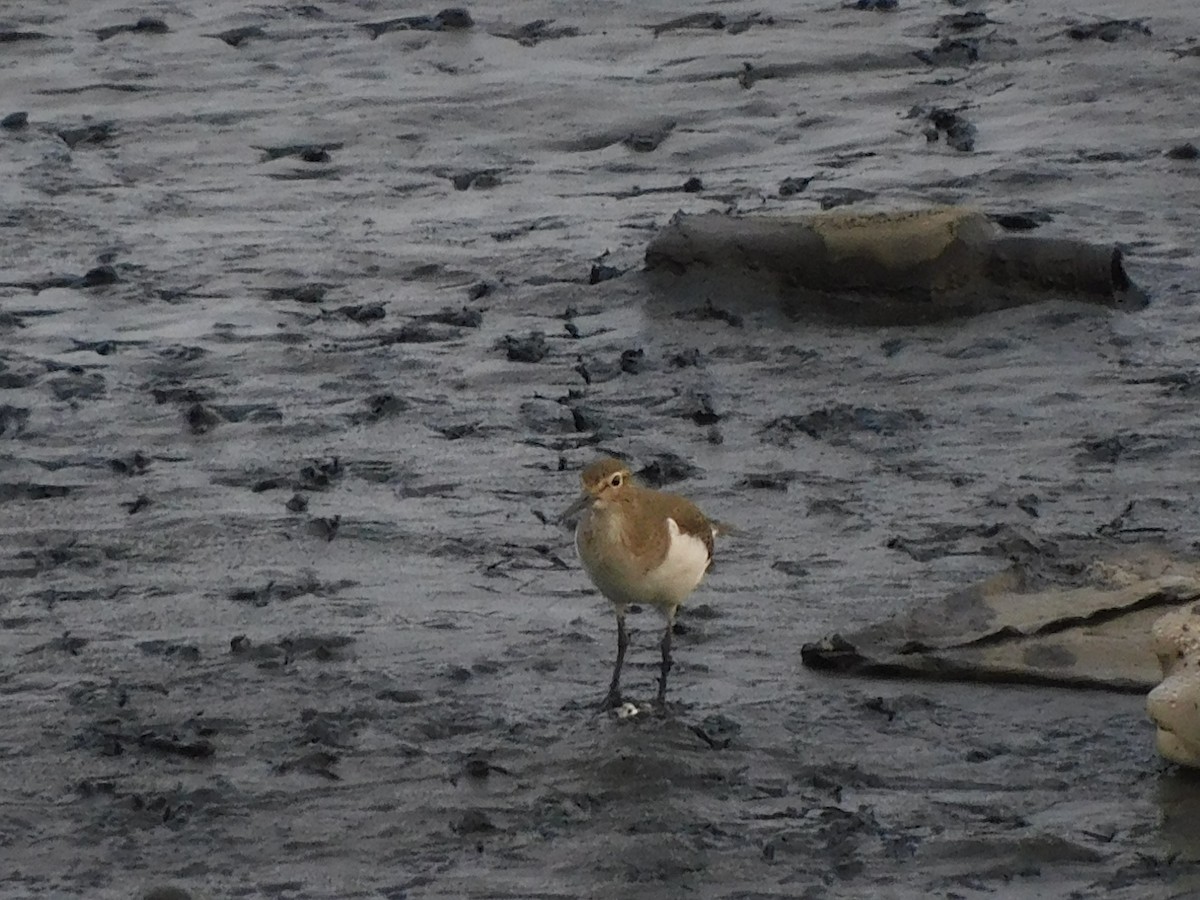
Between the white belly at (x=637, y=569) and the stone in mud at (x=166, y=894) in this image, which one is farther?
the white belly at (x=637, y=569)

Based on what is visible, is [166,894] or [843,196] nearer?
[166,894]

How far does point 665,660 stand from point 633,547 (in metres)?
0.44

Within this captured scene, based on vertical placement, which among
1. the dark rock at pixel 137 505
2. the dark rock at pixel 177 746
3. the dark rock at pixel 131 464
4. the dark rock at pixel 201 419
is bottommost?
the dark rock at pixel 131 464

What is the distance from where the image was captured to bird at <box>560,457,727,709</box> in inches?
322

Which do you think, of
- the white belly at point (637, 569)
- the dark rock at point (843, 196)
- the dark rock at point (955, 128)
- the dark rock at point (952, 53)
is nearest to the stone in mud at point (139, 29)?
the dark rock at point (952, 53)

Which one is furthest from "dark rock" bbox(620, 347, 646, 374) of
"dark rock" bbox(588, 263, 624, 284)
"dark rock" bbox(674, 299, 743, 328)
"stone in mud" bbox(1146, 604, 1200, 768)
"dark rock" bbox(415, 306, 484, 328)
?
"stone in mud" bbox(1146, 604, 1200, 768)

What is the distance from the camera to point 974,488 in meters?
10.1

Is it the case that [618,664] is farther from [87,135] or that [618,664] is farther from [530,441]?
[87,135]

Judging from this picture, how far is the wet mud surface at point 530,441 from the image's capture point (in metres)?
7.41

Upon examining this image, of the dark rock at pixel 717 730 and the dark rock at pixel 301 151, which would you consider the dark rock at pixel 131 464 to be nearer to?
the dark rock at pixel 717 730

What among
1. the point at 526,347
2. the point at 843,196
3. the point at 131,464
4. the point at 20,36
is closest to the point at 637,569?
the point at 131,464

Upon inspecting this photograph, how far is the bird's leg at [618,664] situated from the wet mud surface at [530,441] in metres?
0.10

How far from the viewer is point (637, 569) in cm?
816

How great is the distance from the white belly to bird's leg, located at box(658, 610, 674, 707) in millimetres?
85
